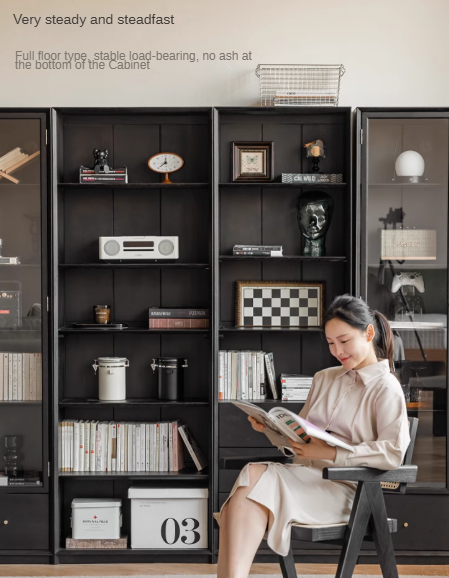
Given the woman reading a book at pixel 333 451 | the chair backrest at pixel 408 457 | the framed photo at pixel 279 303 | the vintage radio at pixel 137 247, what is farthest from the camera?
the framed photo at pixel 279 303

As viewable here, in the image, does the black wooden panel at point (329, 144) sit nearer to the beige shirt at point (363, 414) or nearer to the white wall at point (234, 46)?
the white wall at point (234, 46)

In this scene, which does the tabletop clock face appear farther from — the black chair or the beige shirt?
the black chair

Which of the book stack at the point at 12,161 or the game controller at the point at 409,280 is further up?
the book stack at the point at 12,161

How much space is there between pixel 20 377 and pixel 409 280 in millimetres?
1946

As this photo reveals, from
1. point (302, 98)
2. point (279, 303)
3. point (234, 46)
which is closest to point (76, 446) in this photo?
point (279, 303)

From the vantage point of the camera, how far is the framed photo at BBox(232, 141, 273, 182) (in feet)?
10.9

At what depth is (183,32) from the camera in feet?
11.4

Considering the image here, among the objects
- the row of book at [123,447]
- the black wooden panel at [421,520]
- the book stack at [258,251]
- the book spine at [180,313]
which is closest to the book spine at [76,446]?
the row of book at [123,447]

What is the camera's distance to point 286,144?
3420 millimetres

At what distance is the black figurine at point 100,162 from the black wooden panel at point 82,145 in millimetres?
123

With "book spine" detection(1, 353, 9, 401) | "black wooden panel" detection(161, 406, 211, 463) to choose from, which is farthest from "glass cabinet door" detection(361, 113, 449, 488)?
"book spine" detection(1, 353, 9, 401)

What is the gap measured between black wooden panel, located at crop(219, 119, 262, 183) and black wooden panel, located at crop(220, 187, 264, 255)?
137 mm

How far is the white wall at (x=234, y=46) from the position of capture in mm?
3455

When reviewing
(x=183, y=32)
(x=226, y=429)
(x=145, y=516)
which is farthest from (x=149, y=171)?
(x=145, y=516)
